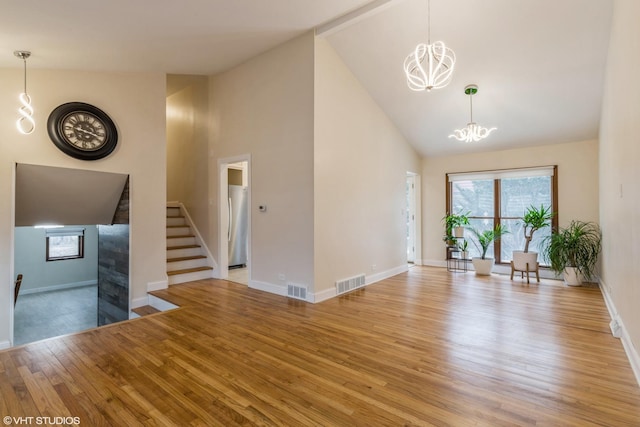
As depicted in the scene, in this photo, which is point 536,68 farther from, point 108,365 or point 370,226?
point 108,365

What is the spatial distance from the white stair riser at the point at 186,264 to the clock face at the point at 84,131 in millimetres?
2241

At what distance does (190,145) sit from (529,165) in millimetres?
6756

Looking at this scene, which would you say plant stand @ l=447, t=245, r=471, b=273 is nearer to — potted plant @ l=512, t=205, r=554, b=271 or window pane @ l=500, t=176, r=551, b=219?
potted plant @ l=512, t=205, r=554, b=271

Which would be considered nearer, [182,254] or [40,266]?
[182,254]

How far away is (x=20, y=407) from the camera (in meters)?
1.94

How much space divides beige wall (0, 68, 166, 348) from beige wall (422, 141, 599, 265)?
5.57 meters

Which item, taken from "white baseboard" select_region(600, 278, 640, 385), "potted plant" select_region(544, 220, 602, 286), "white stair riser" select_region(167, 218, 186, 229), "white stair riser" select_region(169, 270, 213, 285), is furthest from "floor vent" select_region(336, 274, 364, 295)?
"white stair riser" select_region(167, 218, 186, 229)

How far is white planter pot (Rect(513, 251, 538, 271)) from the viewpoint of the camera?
18.2ft

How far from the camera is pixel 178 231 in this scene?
20.1 ft

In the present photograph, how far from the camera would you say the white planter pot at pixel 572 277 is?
5.08m

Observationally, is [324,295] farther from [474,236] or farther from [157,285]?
[474,236]

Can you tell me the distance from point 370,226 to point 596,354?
3219mm

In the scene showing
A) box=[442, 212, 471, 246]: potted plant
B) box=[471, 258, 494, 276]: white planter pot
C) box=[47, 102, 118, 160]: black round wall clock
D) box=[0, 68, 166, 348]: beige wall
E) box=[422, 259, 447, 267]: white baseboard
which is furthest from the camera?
box=[422, 259, 447, 267]: white baseboard

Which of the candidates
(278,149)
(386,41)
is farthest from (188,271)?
(386,41)
